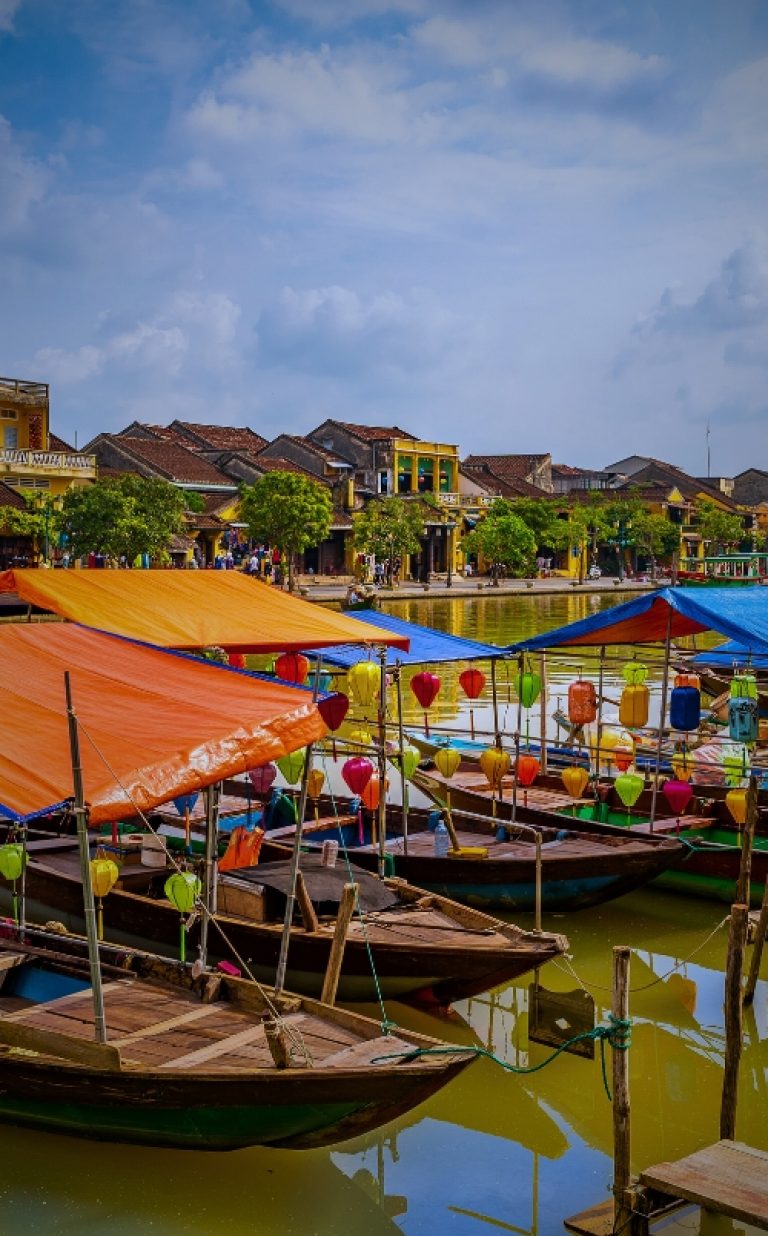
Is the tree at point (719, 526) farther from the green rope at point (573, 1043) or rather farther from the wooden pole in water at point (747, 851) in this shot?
the green rope at point (573, 1043)

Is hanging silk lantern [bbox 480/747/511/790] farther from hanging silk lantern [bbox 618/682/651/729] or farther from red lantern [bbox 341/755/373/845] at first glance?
red lantern [bbox 341/755/373/845]

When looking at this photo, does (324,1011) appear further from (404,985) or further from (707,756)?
(707,756)

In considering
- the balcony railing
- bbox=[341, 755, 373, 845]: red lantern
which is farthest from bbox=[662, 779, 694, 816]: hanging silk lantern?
the balcony railing

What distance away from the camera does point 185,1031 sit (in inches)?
309

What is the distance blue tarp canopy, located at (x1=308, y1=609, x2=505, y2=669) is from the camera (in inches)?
561

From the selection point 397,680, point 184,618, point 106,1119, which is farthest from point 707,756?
point 106,1119

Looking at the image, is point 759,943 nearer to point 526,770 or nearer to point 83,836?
point 526,770

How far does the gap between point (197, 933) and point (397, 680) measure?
376 cm

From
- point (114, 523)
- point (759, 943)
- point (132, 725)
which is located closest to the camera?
point (132, 725)

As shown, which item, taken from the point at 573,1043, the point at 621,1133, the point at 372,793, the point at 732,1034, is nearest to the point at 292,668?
the point at 372,793

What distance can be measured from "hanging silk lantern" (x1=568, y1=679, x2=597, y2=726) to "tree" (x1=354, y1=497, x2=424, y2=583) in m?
40.1

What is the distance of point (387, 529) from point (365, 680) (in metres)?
42.0

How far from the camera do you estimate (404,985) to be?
952 centimetres

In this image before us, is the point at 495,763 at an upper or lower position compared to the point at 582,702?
lower
